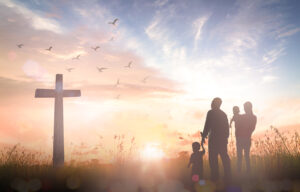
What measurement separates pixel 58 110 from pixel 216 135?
7.45 meters

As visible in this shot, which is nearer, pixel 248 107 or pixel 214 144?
pixel 214 144

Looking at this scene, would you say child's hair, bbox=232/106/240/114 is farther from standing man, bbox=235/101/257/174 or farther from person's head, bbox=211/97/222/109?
person's head, bbox=211/97/222/109

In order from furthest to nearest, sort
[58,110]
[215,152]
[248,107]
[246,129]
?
[58,110]
[248,107]
[246,129]
[215,152]

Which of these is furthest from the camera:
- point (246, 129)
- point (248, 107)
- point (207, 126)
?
point (248, 107)

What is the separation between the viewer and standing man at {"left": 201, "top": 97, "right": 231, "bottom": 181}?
8.23m

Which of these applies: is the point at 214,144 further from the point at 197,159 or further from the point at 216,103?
the point at 216,103

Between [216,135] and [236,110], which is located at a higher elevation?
[236,110]

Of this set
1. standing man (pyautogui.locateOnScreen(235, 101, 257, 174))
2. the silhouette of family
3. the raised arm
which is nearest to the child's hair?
standing man (pyautogui.locateOnScreen(235, 101, 257, 174))

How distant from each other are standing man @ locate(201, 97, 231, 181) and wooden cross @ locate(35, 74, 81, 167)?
6673 millimetres

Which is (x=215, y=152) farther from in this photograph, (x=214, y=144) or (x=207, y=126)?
(x=207, y=126)

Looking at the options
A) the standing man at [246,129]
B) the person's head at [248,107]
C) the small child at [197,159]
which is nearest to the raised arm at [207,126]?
the small child at [197,159]

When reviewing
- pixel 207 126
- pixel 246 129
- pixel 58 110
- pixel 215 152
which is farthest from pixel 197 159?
pixel 58 110

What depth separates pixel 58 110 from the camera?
12625mm

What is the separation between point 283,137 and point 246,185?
425cm
